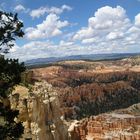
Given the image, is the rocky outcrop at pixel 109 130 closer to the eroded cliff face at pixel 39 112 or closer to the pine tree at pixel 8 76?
the eroded cliff face at pixel 39 112

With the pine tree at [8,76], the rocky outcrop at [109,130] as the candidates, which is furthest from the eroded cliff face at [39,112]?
the rocky outcrop at [109,130]

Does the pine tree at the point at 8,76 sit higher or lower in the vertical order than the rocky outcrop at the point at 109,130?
higher

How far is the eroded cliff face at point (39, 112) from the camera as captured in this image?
27844 mm

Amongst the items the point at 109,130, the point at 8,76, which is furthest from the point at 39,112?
the point at 109,130

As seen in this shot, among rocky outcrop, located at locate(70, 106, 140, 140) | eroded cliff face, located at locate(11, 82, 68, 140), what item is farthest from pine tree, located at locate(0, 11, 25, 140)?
rocky outcrop, located at locate(70, 106, 140, 140)

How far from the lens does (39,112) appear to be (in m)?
30.8

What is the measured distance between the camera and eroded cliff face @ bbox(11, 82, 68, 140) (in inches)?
1096

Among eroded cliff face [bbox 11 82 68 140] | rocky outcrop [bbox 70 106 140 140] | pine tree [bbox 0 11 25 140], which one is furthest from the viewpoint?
rocky outcrop [bbox 70 106 140 140]

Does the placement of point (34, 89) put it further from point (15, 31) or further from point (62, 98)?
point (62, 98)

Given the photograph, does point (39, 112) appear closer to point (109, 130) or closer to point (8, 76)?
point (8, 76)

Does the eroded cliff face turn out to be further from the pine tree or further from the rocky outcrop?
the rocky outcrop

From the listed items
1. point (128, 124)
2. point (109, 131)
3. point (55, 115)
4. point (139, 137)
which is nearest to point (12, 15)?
point (55, 115)

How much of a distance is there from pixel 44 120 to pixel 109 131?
5287 centimetres

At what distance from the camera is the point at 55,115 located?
35.8 meters
